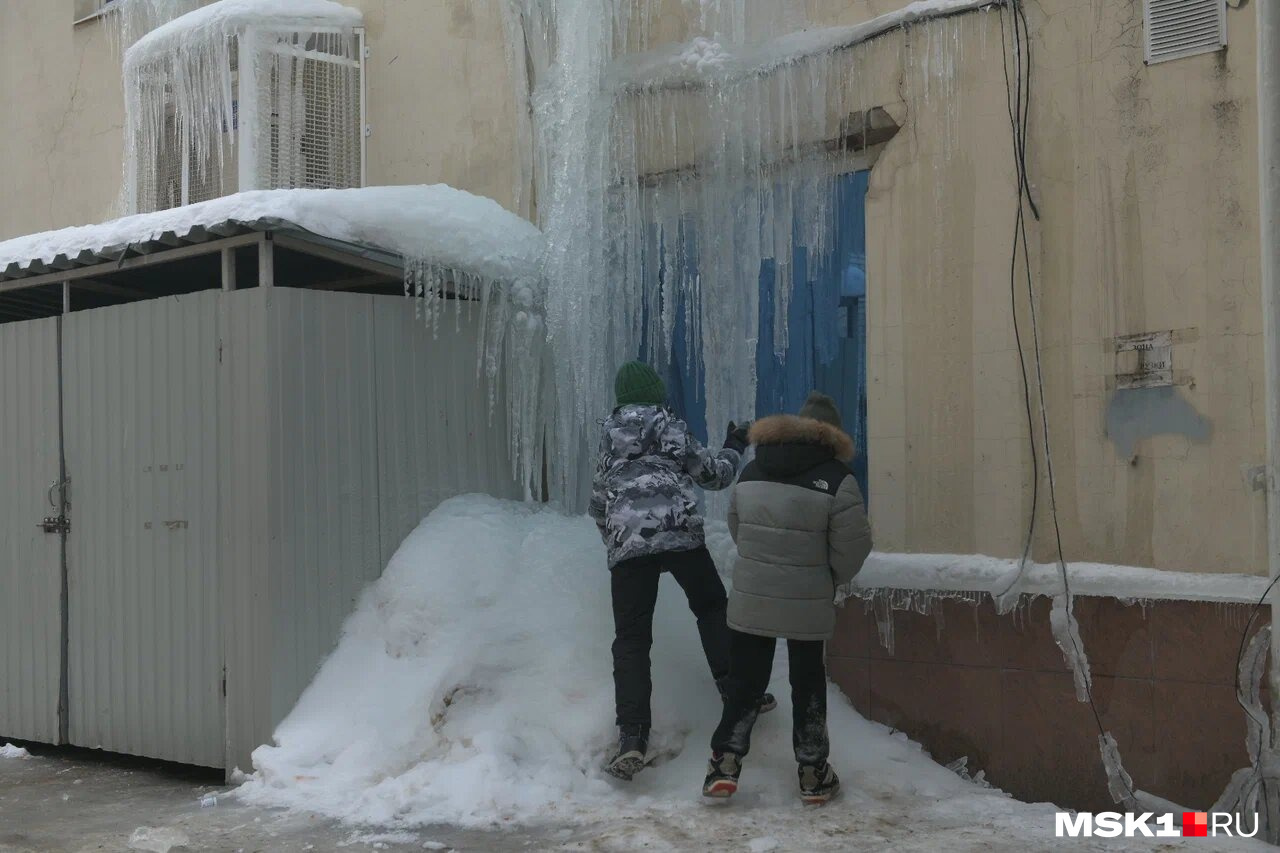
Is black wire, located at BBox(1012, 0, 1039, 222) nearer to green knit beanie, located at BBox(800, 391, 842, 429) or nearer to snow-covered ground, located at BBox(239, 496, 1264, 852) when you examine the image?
green knit beanie, located at BBox(800, 391, 842, 429)

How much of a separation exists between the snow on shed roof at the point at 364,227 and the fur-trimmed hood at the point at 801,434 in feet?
7.30

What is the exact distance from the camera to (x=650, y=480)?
5508mm

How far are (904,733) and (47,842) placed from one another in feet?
12.0

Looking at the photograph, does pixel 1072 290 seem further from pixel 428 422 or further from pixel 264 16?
pixel 264 16

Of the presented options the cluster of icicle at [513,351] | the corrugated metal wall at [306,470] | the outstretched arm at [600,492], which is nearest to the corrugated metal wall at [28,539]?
the corrugated metal wall at [306,470]

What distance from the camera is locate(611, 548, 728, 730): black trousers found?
209 inches

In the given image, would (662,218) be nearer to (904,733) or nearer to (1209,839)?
(904,733)

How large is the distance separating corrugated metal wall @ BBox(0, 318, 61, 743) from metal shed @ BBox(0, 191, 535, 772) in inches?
0.6

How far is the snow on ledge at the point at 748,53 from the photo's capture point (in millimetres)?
6059

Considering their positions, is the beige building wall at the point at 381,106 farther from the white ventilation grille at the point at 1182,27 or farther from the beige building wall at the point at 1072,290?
the white ventilation grille at the point at 1182,27

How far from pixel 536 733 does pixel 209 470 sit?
2.06 meters

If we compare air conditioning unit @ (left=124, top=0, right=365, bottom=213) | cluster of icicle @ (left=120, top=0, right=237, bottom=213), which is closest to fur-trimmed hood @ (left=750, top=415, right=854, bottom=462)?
air conditioning unit @ (left=124, top=0, right=365, bottom=213)

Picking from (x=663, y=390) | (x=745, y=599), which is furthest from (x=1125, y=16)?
(x=745, y=599)

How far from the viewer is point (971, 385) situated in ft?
19.0
